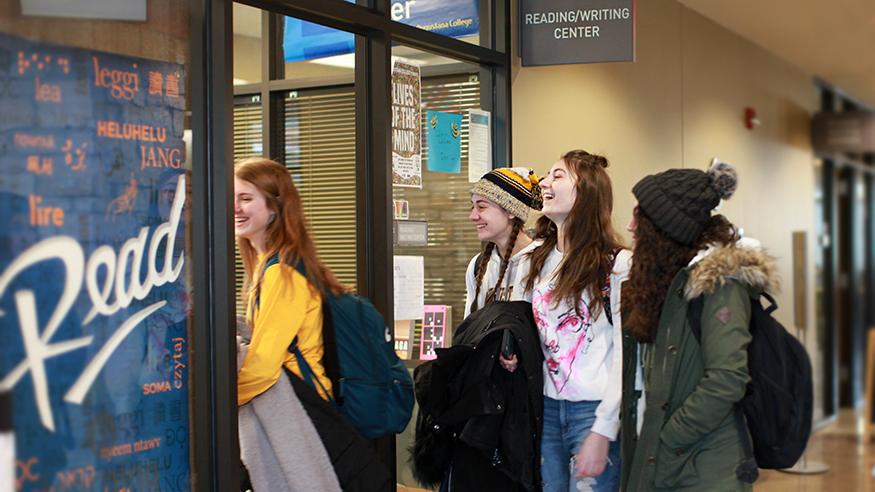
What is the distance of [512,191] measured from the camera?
147 inches

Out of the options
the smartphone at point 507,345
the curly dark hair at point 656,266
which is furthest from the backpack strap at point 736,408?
the smartphone at point 507,345

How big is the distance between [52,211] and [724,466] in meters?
1.93

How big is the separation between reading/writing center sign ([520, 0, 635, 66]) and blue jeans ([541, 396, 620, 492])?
1599 mm

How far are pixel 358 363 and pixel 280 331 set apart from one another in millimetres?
271

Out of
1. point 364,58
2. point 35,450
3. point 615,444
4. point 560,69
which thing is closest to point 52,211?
point 35,450

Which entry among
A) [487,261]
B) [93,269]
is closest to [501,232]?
[487,261]

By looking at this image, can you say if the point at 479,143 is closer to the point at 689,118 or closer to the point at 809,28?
the point at 689,118

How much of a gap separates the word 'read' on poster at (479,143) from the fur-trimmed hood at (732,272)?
177 centimetres

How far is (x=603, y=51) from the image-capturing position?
4.34m

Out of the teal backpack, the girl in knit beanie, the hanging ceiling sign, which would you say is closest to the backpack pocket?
the teal backpack

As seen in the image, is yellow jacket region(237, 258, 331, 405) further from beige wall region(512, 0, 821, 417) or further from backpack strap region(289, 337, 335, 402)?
beige wall region(512, 0, 821, 417)

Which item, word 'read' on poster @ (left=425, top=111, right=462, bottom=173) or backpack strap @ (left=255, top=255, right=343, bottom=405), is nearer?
backpack strap @ (left=255, top=255, right=343, bottom=405)

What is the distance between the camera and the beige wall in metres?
5.41

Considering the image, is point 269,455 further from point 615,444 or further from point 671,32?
point 671,32
